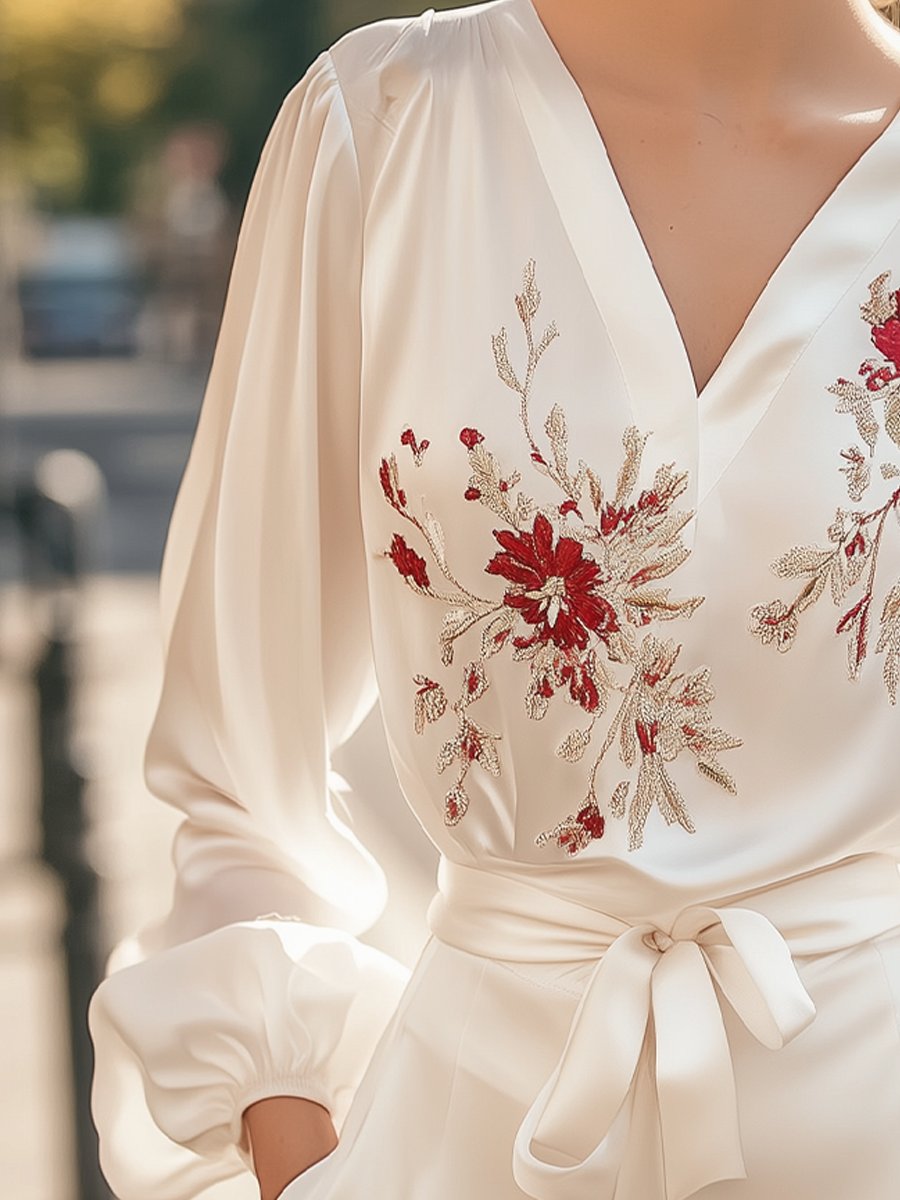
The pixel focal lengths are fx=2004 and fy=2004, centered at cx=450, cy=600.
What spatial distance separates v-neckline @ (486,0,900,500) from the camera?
1.19 m

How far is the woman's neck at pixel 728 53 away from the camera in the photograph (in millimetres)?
1287

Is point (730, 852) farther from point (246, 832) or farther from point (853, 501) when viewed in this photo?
point (246, 832)

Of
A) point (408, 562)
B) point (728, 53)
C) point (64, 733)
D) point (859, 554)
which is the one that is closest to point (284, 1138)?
point (408, 562)

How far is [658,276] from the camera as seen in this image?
4.10 ft

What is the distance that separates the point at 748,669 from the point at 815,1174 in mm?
296

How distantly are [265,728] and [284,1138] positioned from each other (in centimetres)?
27

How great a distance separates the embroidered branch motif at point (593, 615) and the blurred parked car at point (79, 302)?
23637 millimetres

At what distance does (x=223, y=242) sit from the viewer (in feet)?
71.0

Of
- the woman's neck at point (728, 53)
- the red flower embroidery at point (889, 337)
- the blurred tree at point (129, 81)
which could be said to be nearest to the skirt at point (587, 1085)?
the red flower embroidery at point (889, 337)

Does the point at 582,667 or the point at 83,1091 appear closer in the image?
the point at 582,667

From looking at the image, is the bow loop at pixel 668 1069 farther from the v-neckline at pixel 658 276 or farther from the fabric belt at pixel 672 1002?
the v-neckline at pixel 658 276

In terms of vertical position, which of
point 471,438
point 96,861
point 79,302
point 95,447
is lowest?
point 96,861

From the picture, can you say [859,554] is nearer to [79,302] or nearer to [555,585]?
[555,585]

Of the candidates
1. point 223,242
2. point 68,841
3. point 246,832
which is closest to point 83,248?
point 223,242
